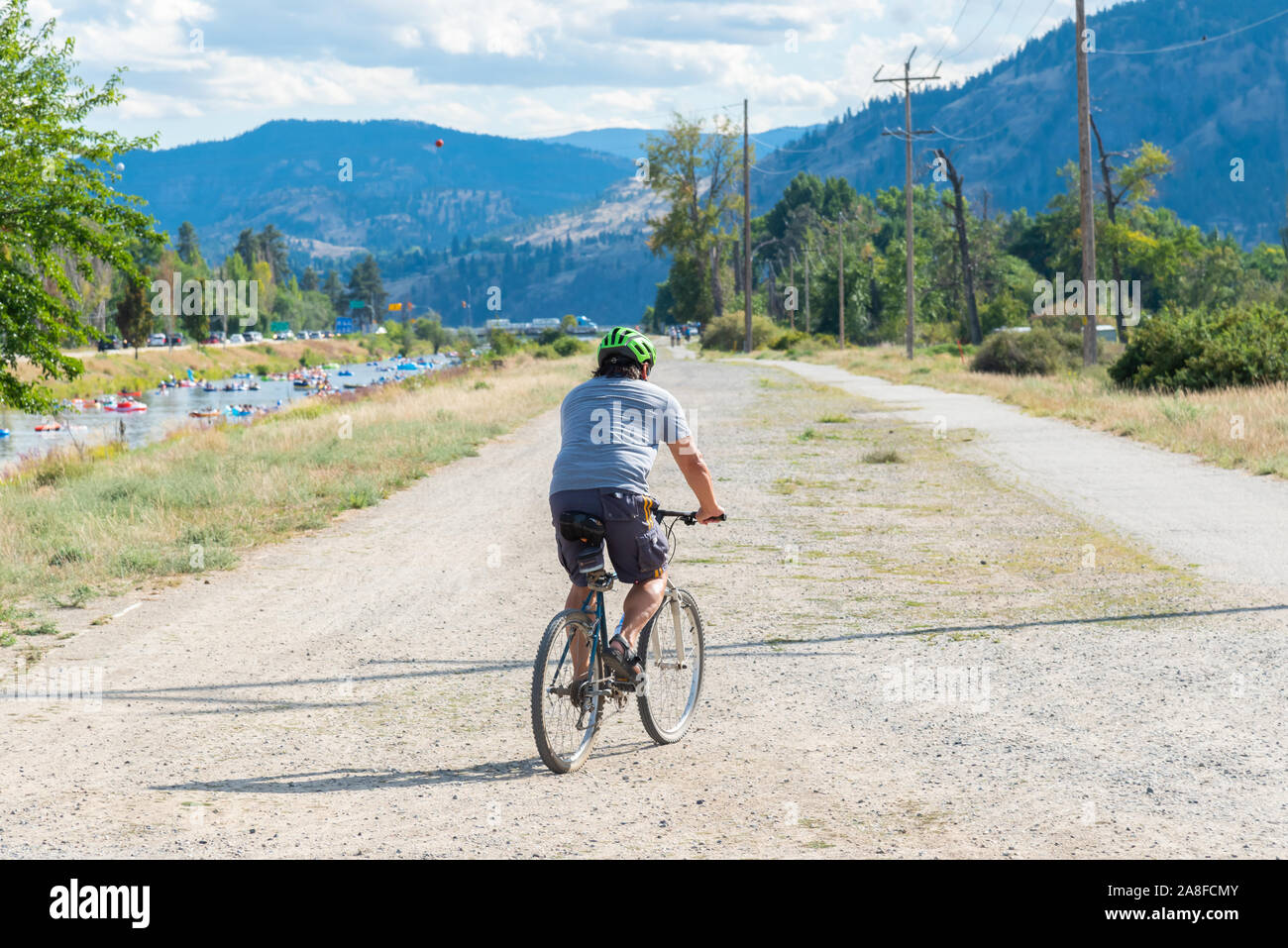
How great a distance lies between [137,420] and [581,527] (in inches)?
2180

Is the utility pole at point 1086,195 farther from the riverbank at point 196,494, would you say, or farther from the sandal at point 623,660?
the sandal at point 623,660

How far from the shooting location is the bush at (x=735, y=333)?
3563 inches

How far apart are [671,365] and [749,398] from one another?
27.3 meters

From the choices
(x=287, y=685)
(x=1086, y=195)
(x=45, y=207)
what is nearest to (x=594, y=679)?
(x=287, y=685)

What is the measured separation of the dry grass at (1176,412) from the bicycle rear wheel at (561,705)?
44.7ft

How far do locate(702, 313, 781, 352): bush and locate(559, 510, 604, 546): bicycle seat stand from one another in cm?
8354

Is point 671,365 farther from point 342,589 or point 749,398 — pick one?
point 342,589

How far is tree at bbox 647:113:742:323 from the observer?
3812 inches

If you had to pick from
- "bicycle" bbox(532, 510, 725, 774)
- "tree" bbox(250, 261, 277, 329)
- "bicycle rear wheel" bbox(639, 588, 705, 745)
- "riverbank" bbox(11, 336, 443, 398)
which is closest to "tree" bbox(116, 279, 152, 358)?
"riverbank" bbox(11, 336, 443, 398)

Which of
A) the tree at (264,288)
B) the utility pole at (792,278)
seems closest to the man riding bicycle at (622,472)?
the utility pole at (792,278)

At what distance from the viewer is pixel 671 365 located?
64375mm

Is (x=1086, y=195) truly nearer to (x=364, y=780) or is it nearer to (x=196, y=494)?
(x=196, y=494)

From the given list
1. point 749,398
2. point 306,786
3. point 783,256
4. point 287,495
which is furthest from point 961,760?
point 783,256

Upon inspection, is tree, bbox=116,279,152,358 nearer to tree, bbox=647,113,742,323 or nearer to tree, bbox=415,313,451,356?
tree, bbox=647,113,742,323
